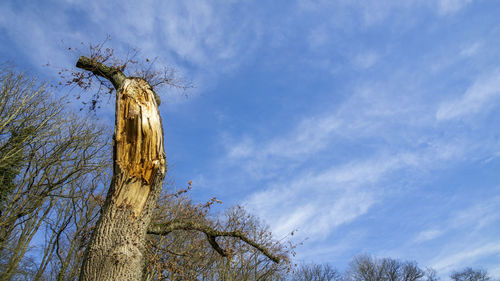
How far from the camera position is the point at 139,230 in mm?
3678

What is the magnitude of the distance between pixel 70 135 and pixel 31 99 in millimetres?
2227

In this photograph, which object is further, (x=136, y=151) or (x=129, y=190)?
(x=136, y=151)

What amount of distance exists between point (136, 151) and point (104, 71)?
5.66ft

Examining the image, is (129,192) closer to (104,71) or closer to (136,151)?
(136,151)

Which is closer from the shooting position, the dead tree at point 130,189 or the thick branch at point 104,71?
the dead tree at point 130,189

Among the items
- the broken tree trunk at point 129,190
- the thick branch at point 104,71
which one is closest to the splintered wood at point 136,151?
the broken tree trunk at point 129,190

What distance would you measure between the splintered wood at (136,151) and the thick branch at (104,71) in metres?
0.76

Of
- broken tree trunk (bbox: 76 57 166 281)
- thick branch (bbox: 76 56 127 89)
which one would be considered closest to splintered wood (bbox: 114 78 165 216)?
broken tree trunk (bbox: 76 57 166 281)

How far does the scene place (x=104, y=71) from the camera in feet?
15.9

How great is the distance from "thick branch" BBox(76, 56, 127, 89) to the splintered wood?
76cm

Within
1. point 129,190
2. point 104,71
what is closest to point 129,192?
point 129,190

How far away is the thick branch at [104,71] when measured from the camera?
15.8ft

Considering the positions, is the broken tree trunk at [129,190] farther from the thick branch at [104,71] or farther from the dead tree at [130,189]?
the thick branch at [104,71]

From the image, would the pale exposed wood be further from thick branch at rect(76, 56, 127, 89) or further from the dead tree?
thick branch at rect(76, 56, 127, 89)
